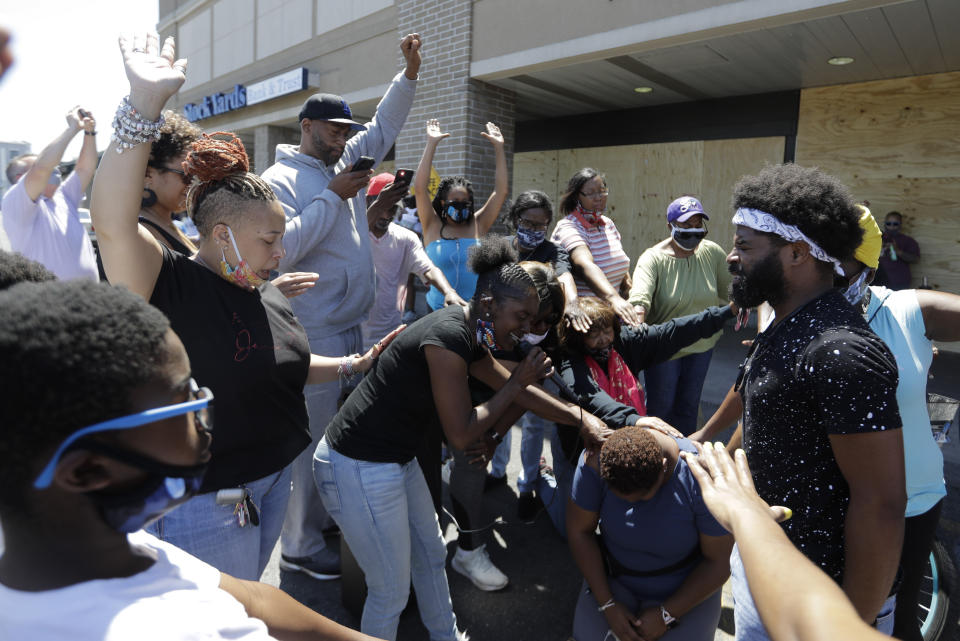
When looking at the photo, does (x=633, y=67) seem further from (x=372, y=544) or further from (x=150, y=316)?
(x=150, y=316)

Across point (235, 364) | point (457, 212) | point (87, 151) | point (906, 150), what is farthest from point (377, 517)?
point (906, 150)

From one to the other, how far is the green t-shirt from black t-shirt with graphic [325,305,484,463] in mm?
2158

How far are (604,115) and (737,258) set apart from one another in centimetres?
862

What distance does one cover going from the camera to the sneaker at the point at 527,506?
13.0 ft

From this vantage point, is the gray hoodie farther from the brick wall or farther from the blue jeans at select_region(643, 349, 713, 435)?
the brick wall

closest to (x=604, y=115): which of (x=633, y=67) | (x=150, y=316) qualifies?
(x=633, y=67)

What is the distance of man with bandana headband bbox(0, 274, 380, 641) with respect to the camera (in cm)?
79

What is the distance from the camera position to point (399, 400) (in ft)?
7.53

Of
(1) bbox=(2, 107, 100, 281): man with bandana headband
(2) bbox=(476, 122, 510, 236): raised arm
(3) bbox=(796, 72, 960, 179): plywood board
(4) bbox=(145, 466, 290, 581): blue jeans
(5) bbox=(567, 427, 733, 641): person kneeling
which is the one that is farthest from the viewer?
(3) bbox=(796, 72, 960, 179): plywood board

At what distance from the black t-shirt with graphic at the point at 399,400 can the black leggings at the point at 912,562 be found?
1696 mm

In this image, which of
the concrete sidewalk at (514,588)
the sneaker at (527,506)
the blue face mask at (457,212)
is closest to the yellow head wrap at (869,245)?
the concrete sidewalk at (514,588)

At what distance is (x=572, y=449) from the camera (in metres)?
3.13

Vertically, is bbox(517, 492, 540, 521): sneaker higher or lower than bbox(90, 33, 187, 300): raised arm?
lower

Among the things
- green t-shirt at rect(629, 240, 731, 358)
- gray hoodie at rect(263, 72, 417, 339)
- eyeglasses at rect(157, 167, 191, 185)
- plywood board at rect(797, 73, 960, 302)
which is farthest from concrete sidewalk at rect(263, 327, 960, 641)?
plywood board at rect(797, 73, 960, 302)
